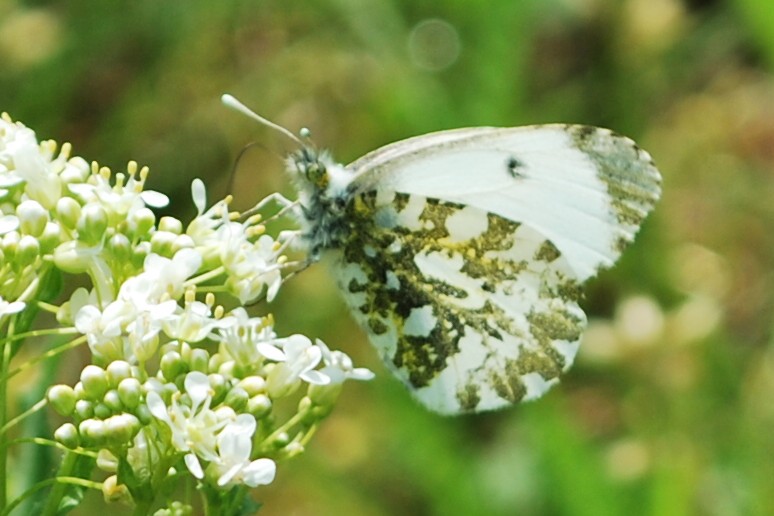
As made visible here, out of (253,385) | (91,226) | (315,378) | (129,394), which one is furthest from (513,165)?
(129,394)

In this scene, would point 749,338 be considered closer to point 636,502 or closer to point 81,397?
point 636,502

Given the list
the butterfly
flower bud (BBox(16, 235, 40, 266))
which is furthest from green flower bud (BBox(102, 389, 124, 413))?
the butterfly

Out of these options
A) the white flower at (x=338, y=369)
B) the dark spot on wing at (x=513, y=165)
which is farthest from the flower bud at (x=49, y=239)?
the dark spot on wing at (x=513, y=165)

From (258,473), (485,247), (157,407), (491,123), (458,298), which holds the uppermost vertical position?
(157,407)

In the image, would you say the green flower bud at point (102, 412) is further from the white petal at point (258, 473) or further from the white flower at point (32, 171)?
the white flower at point (32, 171)

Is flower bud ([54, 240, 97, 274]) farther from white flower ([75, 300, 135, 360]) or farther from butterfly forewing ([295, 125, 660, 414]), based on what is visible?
butterfly forewing ([295, 125, 660, 414])

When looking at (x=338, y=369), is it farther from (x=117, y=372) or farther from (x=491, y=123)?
(x=491, y=123)

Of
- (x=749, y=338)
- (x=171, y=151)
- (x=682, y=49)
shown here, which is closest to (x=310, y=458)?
(x=171, y=151)
